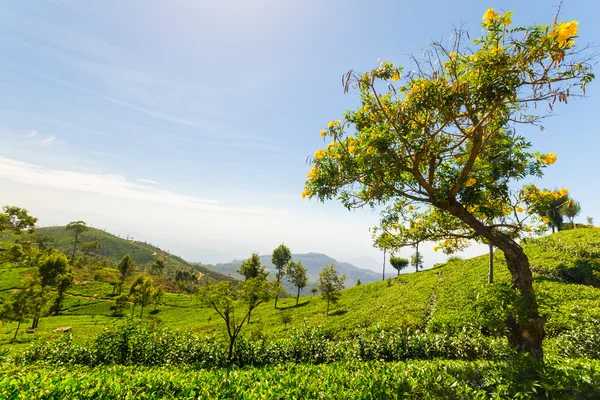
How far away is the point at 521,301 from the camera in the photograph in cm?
696

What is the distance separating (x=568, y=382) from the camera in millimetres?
6043

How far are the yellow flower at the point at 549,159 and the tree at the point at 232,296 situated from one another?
1381 centimetres

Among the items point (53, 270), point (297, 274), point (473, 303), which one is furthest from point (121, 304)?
point (473, 303)

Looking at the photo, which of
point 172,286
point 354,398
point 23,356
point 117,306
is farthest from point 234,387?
point 172,286

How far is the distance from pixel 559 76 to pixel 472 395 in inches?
305

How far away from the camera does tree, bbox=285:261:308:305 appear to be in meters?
65.4

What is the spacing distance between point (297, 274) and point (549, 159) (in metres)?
62.5

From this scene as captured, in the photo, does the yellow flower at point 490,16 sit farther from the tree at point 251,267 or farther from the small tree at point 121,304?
the small tree at point 121,304

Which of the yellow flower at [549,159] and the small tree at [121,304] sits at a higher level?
the yellow flower at [549,159]

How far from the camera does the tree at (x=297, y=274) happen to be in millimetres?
65419

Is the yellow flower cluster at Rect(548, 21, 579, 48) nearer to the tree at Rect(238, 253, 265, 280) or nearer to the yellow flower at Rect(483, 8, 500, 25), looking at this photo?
the yellow flower at Rect(483, 8, 500, 25)

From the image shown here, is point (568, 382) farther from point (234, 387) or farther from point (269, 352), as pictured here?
point (269, 352)

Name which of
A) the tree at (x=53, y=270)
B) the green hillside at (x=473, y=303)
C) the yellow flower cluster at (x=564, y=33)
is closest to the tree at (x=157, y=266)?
the green hillside at (x=473, y=303)

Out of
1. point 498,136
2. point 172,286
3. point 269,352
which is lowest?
point 172,286
